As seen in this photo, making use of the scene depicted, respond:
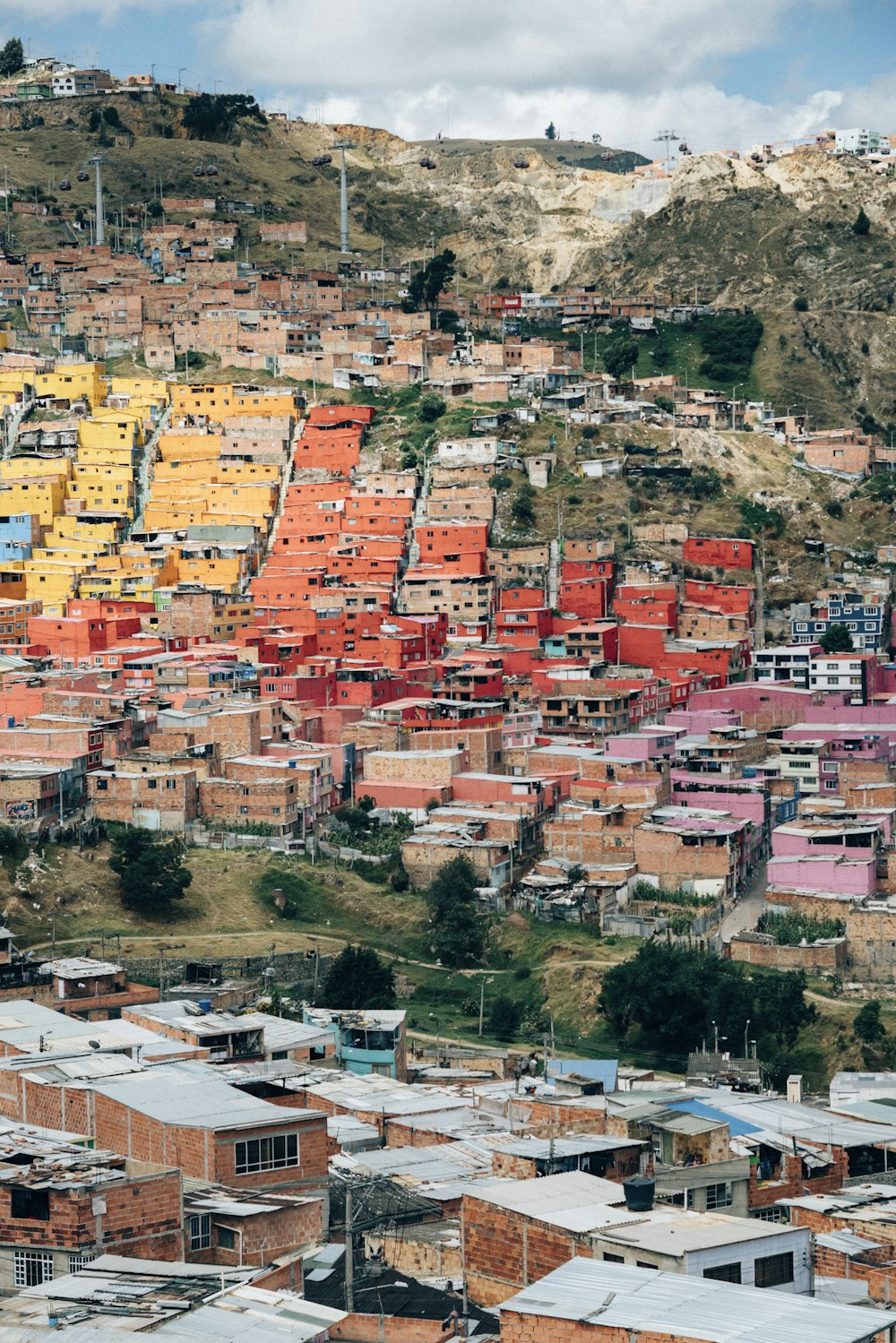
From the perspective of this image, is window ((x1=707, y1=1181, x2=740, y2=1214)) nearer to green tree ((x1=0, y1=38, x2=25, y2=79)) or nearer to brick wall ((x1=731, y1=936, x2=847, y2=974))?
brick wall ((x1=731, y1=936, x2=847, y2=974))

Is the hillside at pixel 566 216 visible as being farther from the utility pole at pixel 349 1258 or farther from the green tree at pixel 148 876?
the utility pole at pixel 349 1258

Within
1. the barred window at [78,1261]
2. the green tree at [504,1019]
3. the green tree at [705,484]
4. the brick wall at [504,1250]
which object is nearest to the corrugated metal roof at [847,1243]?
the brick wall at [504,1250]

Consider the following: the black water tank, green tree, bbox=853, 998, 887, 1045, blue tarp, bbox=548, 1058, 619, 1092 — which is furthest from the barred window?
green tree, bbox=853, 998, 887, 1045

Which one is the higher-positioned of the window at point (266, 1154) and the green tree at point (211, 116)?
the green tree at point (211, 116)

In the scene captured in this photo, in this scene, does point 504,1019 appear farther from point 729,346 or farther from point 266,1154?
point 729,346

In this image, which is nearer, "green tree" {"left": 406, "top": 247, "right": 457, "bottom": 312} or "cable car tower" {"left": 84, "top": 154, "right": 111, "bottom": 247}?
"green tree" {"left": 406, "top": 247, "right": 457, "bottom": 312}

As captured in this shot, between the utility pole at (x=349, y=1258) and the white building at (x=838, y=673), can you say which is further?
the white building at (x=838, y=673)

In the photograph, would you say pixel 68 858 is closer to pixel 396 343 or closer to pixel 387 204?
pixel 396 343
